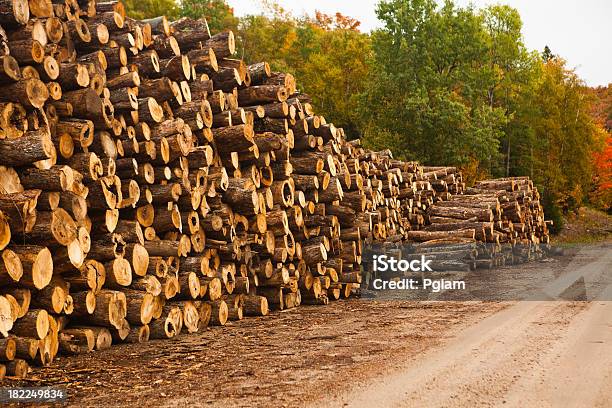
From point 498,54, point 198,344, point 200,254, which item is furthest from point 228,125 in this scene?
point 498,54

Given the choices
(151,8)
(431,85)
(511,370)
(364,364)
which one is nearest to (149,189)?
(364,364)

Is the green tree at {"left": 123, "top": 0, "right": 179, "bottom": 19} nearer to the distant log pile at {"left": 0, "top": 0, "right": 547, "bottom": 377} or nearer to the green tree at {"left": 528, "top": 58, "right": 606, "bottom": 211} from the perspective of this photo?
the green tree at {"left": 528, "top": 58, "right": 606, "bottom": 211}

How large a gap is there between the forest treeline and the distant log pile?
21184 millimetres

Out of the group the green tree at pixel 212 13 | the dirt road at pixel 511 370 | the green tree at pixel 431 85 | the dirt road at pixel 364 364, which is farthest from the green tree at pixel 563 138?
the dirt road at pixel 511 370

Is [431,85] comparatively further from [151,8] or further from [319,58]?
[151,8]

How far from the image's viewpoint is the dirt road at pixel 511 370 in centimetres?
473

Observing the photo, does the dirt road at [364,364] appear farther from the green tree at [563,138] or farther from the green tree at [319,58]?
the green tree at [563,138]

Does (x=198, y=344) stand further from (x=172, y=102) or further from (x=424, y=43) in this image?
(x=424, y=43)

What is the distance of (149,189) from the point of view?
7.93 meters

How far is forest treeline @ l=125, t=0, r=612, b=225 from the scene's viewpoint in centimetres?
3275

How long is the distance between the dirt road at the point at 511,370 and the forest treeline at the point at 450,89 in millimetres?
24795

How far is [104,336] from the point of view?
7.00m

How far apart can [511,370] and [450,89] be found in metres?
29.9

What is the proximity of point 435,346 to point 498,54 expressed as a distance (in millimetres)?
34824
